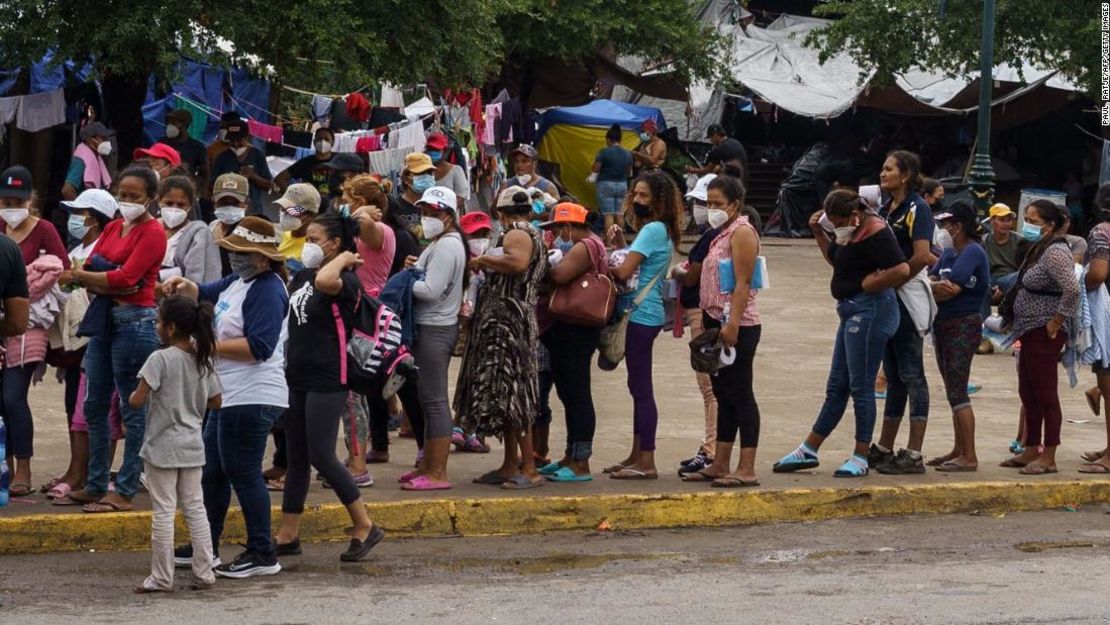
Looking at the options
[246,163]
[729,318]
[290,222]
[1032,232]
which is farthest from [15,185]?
[246,163]

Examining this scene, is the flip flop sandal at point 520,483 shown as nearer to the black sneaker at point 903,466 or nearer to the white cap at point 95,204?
the black sneaker at point 903,466

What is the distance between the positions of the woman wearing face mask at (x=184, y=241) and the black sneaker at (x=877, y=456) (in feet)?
13.1

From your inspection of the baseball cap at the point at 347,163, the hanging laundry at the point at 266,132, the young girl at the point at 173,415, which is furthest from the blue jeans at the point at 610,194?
the young girl at the point at 173,415

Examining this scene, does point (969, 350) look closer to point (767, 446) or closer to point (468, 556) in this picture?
point (767, 446)

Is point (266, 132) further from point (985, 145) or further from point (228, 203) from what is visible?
point (228, 203)

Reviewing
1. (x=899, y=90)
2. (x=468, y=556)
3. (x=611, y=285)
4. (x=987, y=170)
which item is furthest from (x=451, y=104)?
(x=468, y=556)

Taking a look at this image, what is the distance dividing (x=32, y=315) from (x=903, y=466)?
497 centimetres

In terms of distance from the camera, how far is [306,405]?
7.66m

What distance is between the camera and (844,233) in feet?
31.1

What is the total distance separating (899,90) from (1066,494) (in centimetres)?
2013

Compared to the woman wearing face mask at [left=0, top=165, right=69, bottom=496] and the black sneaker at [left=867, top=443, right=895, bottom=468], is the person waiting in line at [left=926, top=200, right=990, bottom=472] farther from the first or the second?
the woman wearing face mask at [left=0, top=165, right=69, bottom=496]

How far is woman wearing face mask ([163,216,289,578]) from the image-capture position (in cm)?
743

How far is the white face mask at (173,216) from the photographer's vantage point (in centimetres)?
855

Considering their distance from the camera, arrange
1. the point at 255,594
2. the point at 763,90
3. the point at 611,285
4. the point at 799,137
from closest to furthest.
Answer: the point at 255,594 < the point at 611,285 < the point at 763,90 < the point at 799,137
